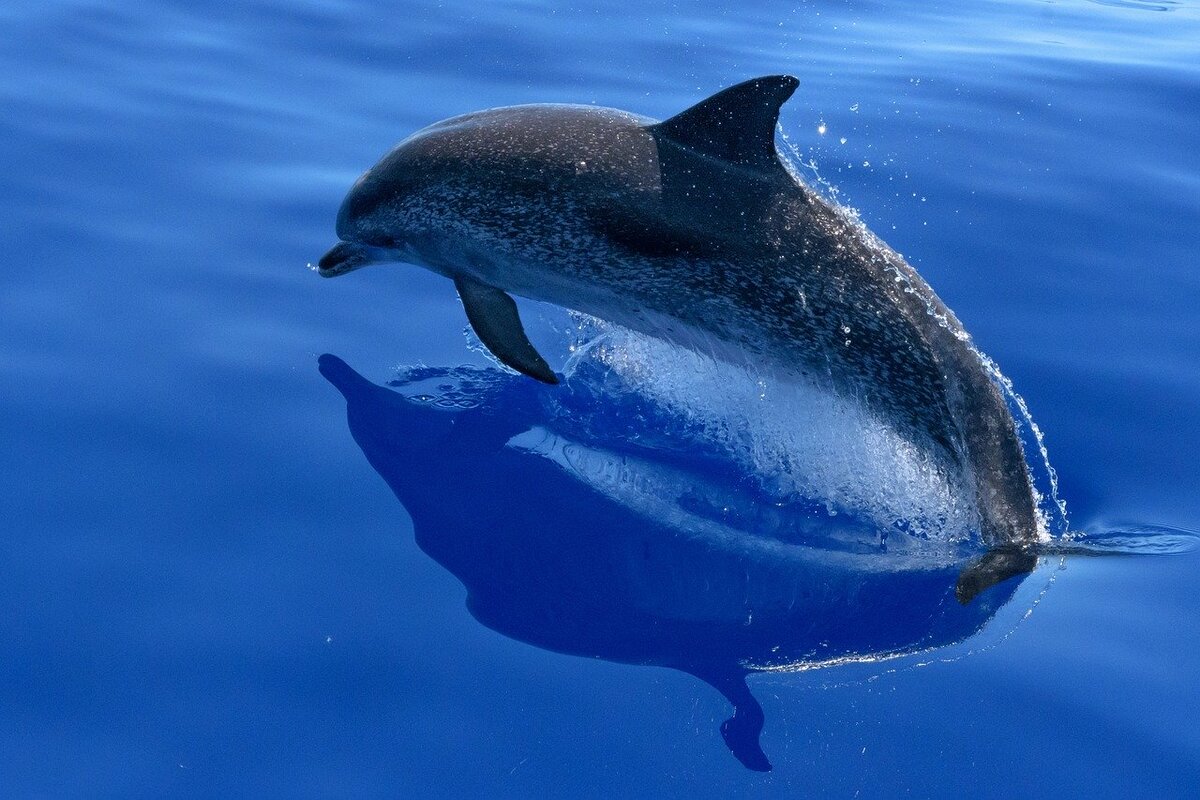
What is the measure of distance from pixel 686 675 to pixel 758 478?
1298 millimetres

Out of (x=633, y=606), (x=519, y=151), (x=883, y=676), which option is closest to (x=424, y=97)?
(x=519, y=151)

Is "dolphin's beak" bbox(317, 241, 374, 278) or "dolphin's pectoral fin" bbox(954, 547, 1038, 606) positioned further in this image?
"dolphin's beak" bbox(317, 241, 374, 278)

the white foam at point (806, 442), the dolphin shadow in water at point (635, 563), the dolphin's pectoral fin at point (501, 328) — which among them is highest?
the dolphin's pectoral fin at point (501, 328)

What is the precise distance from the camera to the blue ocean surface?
3.67 meters

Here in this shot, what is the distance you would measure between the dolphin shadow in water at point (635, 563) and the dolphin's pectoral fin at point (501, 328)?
231mm

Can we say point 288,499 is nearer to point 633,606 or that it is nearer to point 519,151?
point 633,606

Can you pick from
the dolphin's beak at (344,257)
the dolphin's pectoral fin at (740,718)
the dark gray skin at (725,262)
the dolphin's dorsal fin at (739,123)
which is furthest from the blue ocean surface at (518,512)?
the dolphin's dorsal fin at (739,123)

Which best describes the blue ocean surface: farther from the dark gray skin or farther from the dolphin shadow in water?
Answer: the dark gray skin

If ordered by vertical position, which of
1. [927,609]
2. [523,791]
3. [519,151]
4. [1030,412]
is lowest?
[523,791]

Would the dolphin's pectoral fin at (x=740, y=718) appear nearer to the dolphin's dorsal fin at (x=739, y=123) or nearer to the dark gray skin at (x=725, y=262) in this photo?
the dark gray skin at (x=725, y=262)

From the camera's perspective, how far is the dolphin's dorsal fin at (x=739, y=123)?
4.69 metres

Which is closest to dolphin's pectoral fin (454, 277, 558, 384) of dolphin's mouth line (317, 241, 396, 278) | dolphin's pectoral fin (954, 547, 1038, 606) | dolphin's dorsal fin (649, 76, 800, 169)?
dolphin's mouth line (317, 241, 396, 278)

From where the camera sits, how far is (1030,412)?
5551 mm

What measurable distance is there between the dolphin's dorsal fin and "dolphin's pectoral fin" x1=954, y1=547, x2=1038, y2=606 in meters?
1.82
